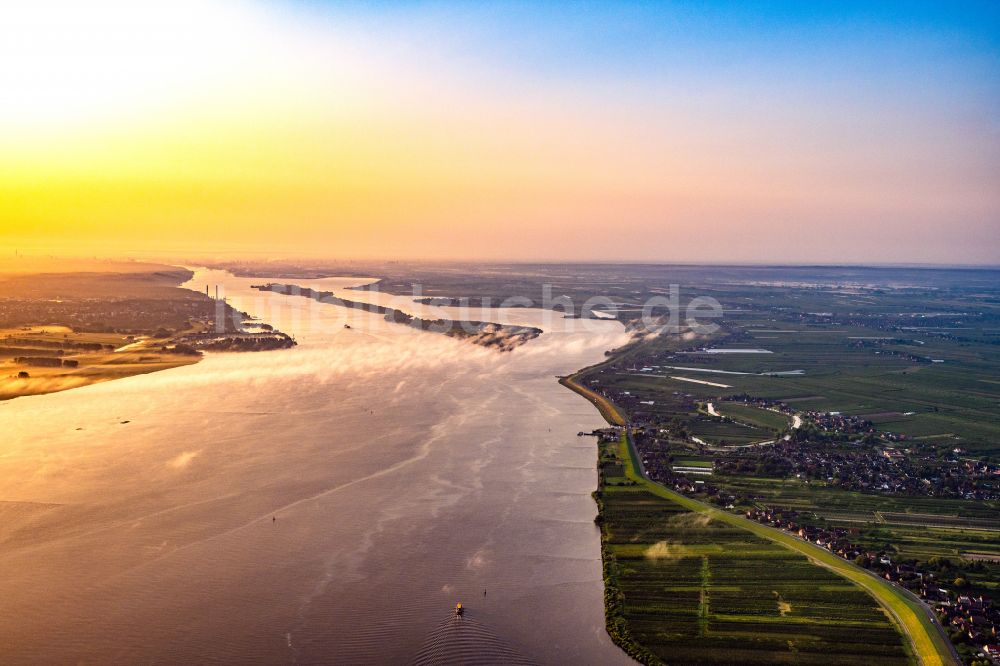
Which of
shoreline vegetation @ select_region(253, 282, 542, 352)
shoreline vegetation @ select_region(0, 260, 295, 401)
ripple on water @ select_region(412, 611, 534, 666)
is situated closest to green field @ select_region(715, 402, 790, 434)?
shoreline vegetation @ select_region(253, 282, 542, 352)

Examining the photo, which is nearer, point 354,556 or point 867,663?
point 867,663

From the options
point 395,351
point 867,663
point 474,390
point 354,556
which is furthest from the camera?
point 395,351

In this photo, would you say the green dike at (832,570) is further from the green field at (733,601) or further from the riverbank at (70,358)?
the riverbank at (70,358)

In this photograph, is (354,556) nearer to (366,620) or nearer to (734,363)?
(366,620)

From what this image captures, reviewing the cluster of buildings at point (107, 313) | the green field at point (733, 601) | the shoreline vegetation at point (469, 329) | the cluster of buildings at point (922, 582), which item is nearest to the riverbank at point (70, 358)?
the cluster of buildings at point (107, 313)

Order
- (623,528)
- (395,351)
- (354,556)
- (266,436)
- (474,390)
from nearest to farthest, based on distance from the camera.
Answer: (354,556) → (623,528) → (266,436) → (474,390) → (395,351)

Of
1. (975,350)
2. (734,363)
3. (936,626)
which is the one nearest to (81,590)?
(936,626)
